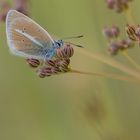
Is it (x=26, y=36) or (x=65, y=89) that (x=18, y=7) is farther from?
(x=65, y=89)

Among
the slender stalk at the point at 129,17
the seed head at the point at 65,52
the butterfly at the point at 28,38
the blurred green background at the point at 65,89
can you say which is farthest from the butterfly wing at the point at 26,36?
the blurred green background at the point at 65,89

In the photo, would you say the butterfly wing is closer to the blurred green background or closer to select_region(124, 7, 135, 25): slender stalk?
select_region(124, 7, 135, 25): slender stalk

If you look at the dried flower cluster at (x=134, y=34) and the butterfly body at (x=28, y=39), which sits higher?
the butterfly body at (x=28, y=39)

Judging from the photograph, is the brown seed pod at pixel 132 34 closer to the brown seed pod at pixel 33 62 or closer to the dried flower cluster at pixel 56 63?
the dried flower cluster at pixel 56 63

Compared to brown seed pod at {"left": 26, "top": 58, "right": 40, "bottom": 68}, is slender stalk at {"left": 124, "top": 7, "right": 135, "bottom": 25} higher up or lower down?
lower down

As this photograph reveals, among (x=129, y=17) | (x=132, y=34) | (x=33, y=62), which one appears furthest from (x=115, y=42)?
(x=33, y=62)

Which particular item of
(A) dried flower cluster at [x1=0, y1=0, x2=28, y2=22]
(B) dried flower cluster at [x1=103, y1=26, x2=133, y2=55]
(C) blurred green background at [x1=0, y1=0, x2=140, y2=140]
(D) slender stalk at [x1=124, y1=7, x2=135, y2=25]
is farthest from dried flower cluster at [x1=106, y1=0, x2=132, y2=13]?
(C) blurred green background at [x1=0, y1=0, x2=140, y2=140]

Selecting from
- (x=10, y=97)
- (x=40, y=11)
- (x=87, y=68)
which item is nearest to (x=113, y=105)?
(x=87, y=68)
